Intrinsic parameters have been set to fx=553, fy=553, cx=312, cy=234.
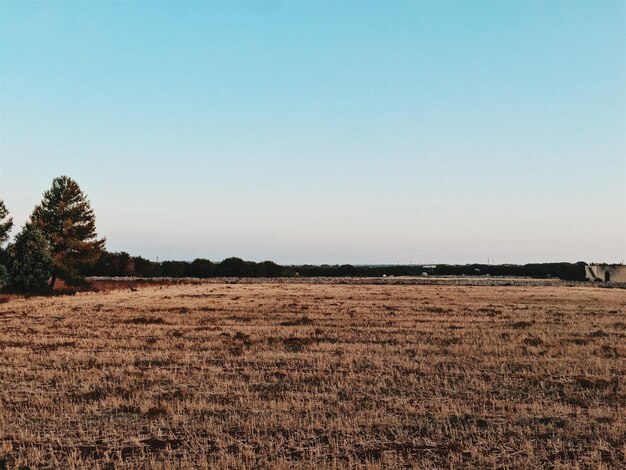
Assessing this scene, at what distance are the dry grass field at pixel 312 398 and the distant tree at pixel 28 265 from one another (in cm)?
2810

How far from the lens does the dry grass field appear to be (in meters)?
9.05

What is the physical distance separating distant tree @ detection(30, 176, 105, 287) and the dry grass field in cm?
3825

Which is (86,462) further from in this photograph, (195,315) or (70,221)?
(70,221)

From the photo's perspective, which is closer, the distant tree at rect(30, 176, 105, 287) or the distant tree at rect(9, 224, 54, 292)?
the distant tree at rect(9, 224, 54, 292)

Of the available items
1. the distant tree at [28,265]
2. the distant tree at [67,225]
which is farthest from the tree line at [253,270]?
the distant tree at [28,265]

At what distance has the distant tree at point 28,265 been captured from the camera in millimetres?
49656

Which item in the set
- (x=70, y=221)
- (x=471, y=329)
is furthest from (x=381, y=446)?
(x=70, y=221)

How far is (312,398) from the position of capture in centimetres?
1251

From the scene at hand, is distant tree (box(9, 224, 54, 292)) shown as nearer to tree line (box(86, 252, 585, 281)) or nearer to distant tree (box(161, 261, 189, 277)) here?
tree line (box(86, 252, 585, 281))

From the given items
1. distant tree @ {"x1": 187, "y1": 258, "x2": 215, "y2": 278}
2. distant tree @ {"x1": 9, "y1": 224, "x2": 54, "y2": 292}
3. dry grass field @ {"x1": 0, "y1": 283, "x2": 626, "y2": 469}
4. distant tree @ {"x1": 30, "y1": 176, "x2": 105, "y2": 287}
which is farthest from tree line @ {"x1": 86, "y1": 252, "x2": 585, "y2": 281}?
dry grass field @ {"x1": 0, "y1": 283, "x2": 626, "y2": 469}

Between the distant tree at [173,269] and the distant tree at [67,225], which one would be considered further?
the distant tree at [173,269]

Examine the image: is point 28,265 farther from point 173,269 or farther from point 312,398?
point 173,269

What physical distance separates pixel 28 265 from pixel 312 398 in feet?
148

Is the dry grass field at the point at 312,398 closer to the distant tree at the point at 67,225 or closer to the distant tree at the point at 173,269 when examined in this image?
the distant tree at the point at 67,225
